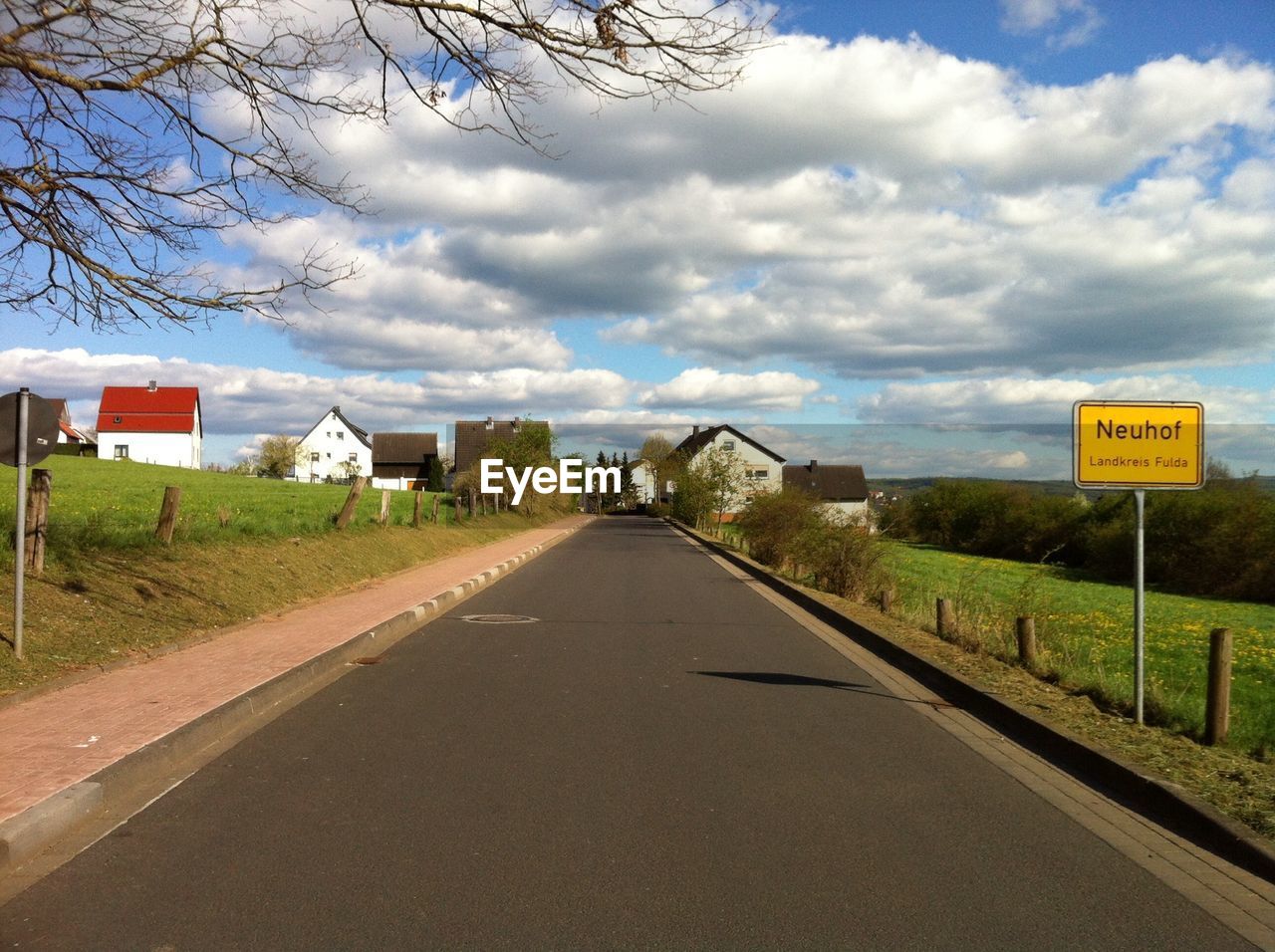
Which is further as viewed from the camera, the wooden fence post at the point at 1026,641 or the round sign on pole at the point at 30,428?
the wooden fence post at the point at 1026,641

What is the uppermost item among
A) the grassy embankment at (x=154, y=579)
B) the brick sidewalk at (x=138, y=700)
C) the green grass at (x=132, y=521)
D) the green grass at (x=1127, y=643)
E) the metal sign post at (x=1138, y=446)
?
the metal sign post at (x=1138, y=446)

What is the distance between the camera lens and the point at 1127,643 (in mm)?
17344

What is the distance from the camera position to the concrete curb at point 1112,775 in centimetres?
496

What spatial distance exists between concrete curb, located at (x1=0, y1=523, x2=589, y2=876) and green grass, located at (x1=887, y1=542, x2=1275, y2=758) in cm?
653

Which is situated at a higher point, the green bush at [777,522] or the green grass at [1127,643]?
the green bush at [777,522]

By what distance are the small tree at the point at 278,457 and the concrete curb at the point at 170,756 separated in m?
101

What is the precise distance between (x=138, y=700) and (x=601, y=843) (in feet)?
14.2

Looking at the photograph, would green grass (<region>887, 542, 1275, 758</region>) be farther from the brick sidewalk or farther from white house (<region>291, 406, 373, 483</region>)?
A: white house (<region>291, 406, 373, 483</region>)

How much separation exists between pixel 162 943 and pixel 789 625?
1124 centimetres

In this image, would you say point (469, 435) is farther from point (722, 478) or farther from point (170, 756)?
point (170, 756)

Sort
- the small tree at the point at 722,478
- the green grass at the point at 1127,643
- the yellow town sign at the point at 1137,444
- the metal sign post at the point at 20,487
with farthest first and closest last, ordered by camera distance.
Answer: the small tree at the point at 722,478 < the green grass at the point at 1127,643 < the metal sign post at the point at 20,487 < the yellow town sign at the point at 1137,444

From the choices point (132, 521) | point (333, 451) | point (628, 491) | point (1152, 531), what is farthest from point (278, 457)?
point (132, 521)

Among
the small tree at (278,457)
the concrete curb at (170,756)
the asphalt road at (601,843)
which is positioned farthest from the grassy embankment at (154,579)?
the small tree at (278,457)

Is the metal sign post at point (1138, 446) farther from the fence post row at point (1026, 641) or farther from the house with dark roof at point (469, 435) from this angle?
the house with dark roof at point (469, 435)
